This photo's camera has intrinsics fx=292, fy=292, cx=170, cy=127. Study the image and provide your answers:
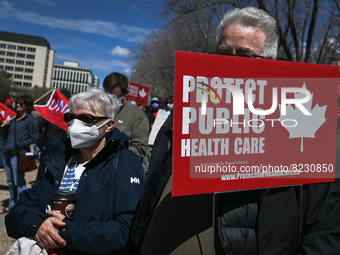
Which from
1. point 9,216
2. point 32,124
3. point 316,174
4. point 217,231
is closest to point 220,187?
point 217,231

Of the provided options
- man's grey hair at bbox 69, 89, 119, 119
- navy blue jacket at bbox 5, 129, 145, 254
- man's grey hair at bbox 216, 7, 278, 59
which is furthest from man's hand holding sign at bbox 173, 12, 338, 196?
man's grey hair at bbox 69, 89, 119, 119

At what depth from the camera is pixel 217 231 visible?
1.20 m

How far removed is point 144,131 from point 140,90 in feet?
25.0

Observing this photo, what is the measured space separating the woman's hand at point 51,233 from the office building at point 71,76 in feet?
559

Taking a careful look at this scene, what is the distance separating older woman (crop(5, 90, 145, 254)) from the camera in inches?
67.7

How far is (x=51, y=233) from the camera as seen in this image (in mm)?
1682

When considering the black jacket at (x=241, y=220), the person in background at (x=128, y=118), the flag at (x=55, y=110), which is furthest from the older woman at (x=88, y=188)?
the flag at (x=55, y=110)

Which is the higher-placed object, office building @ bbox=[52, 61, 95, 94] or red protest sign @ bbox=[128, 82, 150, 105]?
office building @ bbox=[52, 61, 95, 94]

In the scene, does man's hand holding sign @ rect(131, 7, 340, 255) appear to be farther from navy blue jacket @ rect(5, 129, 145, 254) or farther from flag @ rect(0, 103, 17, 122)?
flag @ rect(0, 103, 17, 122)

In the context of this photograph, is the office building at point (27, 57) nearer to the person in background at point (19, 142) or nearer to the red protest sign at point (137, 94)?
the red protest sign at point (137, 94)

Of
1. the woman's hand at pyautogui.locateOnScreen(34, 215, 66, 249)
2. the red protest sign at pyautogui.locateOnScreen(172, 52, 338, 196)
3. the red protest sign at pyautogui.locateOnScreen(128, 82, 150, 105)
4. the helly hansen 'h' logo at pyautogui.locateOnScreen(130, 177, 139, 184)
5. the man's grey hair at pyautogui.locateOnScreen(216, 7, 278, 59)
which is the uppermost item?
the red protest sign at pyautogui.locateOnScreen(128, 82, 150, 105)

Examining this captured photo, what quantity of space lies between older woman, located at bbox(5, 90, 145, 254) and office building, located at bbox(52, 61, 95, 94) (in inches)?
6686

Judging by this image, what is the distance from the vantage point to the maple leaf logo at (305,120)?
3.80ft

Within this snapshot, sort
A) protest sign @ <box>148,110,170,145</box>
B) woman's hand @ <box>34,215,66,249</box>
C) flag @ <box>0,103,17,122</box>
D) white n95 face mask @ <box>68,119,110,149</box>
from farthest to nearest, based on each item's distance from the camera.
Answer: flag @ <box>0,103,17,122</box>
protest sign @ <box>148,110,170,145</box>
white n95 face mask @ <box>68,119,110,149</box>
woman's hand @ <box>34,215,66,249</box>
